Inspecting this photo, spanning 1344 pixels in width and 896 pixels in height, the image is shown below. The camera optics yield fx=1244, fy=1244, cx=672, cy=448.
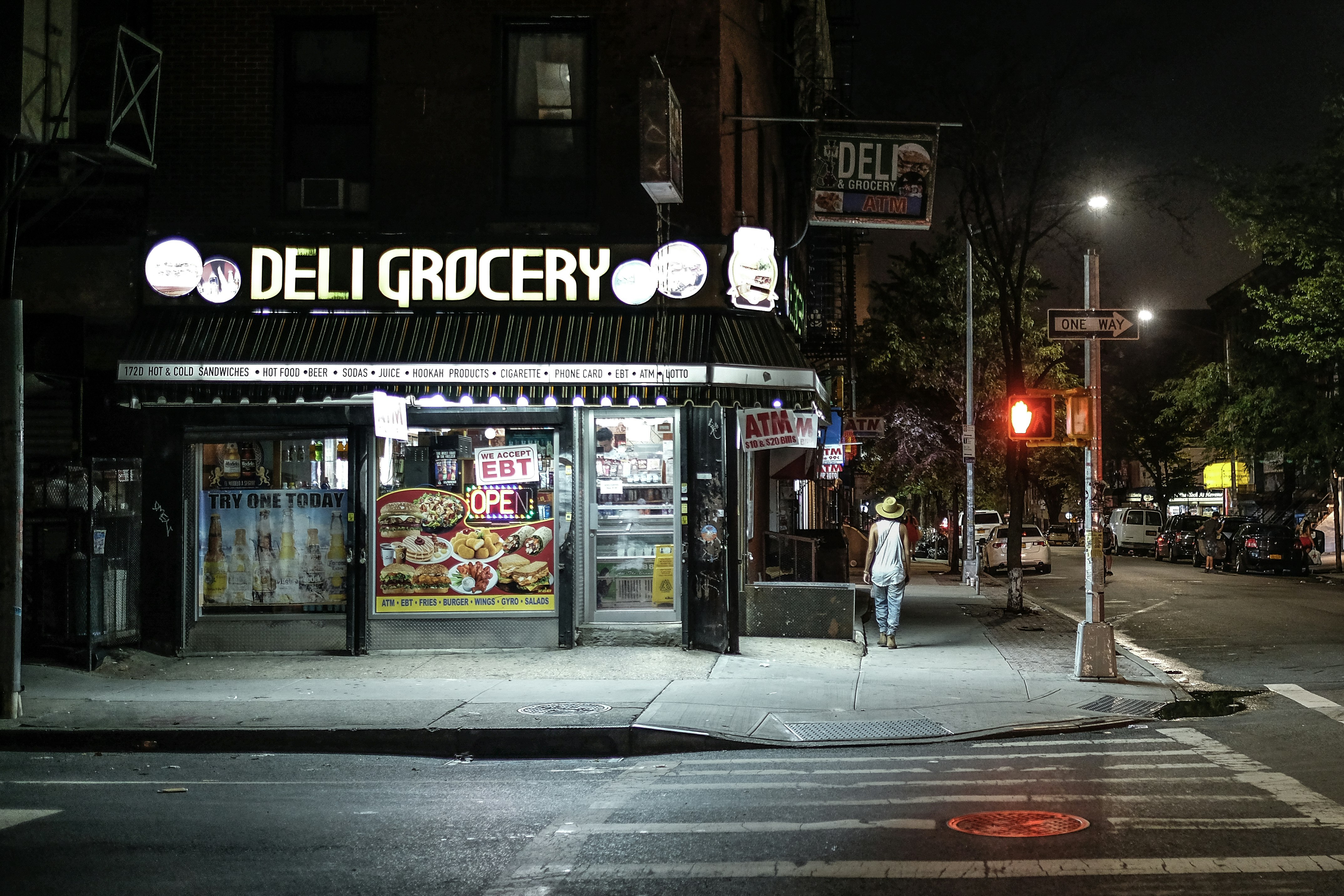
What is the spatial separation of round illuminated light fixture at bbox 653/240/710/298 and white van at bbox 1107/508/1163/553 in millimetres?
42297

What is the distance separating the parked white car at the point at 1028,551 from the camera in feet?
119

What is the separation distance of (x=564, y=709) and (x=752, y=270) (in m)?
5.49

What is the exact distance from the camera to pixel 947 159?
2188 cm

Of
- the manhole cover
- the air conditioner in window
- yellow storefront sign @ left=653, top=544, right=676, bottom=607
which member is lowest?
the manhole cover

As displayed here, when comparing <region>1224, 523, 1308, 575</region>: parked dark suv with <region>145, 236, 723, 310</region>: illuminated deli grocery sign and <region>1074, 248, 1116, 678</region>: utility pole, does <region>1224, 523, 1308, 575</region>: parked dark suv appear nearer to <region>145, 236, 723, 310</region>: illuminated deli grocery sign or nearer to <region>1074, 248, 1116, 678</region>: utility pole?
<region>1074, 248, 1116, 678</region>: utility pole

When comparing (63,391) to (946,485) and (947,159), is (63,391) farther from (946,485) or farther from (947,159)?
(946,485)

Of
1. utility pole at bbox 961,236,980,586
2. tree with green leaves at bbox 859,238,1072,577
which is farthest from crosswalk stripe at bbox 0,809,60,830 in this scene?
tree with green leaves at bbox 859,238,1072,577

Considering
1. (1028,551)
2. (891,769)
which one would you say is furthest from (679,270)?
(1028,551)

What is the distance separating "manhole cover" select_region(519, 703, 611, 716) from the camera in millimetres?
10570

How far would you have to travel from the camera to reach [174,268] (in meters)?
13.6

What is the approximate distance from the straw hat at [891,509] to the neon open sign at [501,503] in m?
4.39

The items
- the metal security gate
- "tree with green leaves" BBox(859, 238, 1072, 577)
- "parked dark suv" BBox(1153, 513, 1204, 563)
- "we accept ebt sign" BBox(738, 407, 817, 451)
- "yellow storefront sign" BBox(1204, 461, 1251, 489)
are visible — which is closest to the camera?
the metal security gate

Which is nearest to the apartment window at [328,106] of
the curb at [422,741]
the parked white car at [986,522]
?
the curb at [422,741]

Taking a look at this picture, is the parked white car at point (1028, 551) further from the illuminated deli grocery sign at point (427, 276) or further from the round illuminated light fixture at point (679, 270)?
the illuminated deli grocery sign at point (427, 276)
